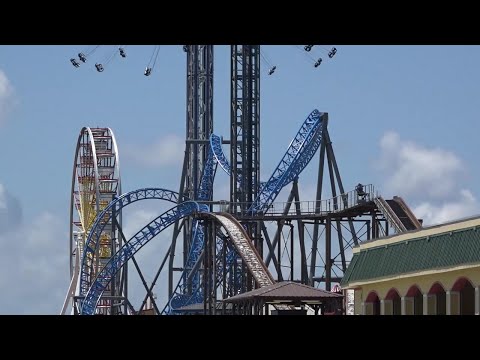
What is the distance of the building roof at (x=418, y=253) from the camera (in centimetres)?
2656

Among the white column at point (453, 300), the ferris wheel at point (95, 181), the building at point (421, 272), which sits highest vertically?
the ferris wheel at point (95, 181)

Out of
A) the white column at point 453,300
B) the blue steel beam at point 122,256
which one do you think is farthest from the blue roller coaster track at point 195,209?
the white column at point 453,300

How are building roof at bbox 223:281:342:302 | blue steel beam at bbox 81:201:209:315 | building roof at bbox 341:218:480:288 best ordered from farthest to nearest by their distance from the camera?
blue steel beam at bbox 81:201:209:315 < building roof at bbox 223:281:342:302 < building roof at bbox 341:218:480:288

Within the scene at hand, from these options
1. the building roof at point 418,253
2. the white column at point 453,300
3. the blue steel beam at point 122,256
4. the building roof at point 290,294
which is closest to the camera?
the building roof at point 418,253

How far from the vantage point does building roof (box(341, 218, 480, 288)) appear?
26.6m

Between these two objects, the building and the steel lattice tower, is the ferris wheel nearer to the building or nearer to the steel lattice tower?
the steel lattice tower

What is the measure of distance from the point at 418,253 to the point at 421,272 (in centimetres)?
97

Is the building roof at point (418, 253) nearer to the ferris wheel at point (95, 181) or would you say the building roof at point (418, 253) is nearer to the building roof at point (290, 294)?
the building roof at point (290, 294)

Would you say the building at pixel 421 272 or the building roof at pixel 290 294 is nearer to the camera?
the building at pixel 421 272

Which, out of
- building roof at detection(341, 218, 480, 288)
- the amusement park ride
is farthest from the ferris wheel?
building roof at detection(341, 218, 480, 288)

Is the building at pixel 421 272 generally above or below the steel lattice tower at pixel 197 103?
below

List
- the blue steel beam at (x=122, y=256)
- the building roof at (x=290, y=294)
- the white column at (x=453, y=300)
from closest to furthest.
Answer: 1. the white column at (x=453, y=300)
2. the building roof at (x=290, y=294)
3. the blue steel beam at (x=122, y=256)
